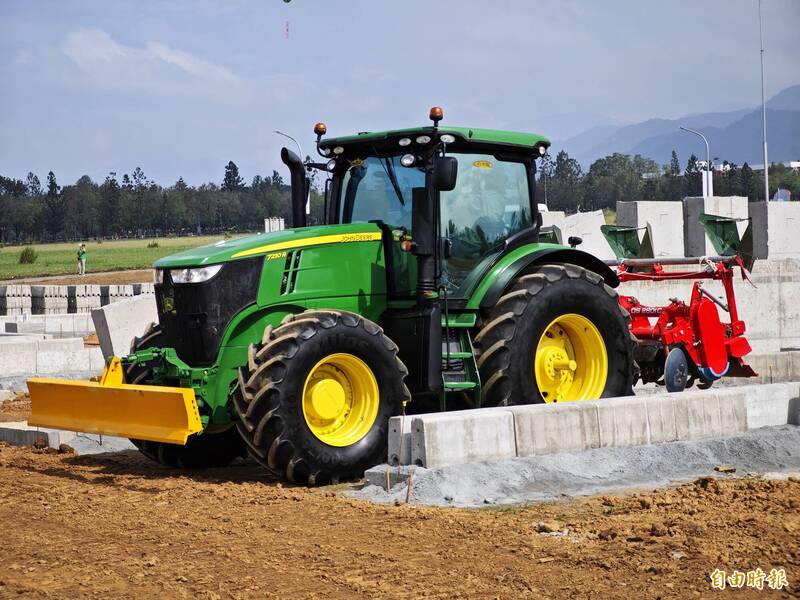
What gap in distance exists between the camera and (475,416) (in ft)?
29.1

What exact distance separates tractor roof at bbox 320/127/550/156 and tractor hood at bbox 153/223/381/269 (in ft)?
2.51

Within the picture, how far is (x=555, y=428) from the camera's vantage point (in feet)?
30.5

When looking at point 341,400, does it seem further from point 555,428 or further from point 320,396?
point 555,428

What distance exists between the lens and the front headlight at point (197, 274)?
908 cm

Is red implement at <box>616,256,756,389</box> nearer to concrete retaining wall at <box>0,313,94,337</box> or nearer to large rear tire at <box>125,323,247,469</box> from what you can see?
large rear tire at <box>125,323,247,469</box>

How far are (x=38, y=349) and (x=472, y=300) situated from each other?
1046cm

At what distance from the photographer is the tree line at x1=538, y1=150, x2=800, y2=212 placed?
285ft

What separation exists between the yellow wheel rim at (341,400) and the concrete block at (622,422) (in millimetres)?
1870

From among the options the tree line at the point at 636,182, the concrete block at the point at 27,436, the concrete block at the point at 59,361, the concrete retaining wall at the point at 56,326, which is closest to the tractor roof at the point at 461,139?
the concrete block at the point at 27,436

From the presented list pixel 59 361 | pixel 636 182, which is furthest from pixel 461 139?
pixel 636 182

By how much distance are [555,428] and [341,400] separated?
66.8 inches

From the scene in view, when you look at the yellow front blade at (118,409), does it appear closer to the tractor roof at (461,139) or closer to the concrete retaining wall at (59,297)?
the tractor roof at (461,139)

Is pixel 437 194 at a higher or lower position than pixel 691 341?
higher

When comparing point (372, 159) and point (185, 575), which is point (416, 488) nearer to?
point (185, 575)
